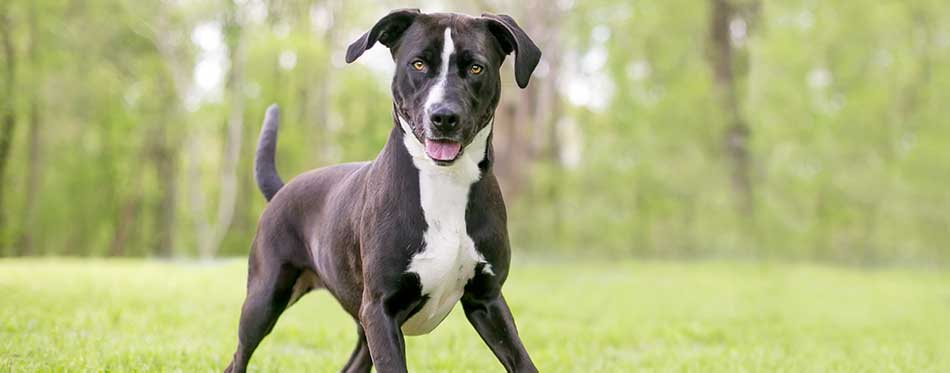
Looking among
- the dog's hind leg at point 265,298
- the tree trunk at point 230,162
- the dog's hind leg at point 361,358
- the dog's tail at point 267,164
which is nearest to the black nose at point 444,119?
the dog's hind leg at point 265,298

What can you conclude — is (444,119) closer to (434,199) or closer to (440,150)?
(440,150)

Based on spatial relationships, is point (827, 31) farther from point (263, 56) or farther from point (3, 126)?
point (3, 126)

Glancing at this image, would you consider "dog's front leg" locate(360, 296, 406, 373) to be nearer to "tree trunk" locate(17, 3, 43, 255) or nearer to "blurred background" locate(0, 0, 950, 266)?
"blurred background" locate(0, 0, 950, 266)

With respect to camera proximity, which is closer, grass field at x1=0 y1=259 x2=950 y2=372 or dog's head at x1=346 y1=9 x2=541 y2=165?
dog's head at x1=346 y1=9 x2=541 y2=165

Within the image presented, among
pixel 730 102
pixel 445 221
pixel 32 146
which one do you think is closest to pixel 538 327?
pixel 445 221

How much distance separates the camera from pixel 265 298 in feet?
15.5

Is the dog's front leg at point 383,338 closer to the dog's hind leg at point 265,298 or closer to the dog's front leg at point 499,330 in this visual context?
the dog's front leg at point 499,330

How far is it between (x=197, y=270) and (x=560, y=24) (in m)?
12.4

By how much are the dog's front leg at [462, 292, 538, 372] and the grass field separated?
6.99 feet

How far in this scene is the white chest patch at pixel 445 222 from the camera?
152 inches

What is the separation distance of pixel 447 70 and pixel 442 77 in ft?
0.12

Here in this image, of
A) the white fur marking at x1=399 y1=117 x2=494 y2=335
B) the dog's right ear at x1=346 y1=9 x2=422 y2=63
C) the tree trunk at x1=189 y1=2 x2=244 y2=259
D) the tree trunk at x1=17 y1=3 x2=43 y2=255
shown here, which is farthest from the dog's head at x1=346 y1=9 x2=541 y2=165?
the tree trunk at x1=189 y1=2 x2=244 y2=259

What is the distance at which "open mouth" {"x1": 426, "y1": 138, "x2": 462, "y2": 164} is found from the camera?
12.3 ft

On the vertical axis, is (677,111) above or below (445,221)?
below
